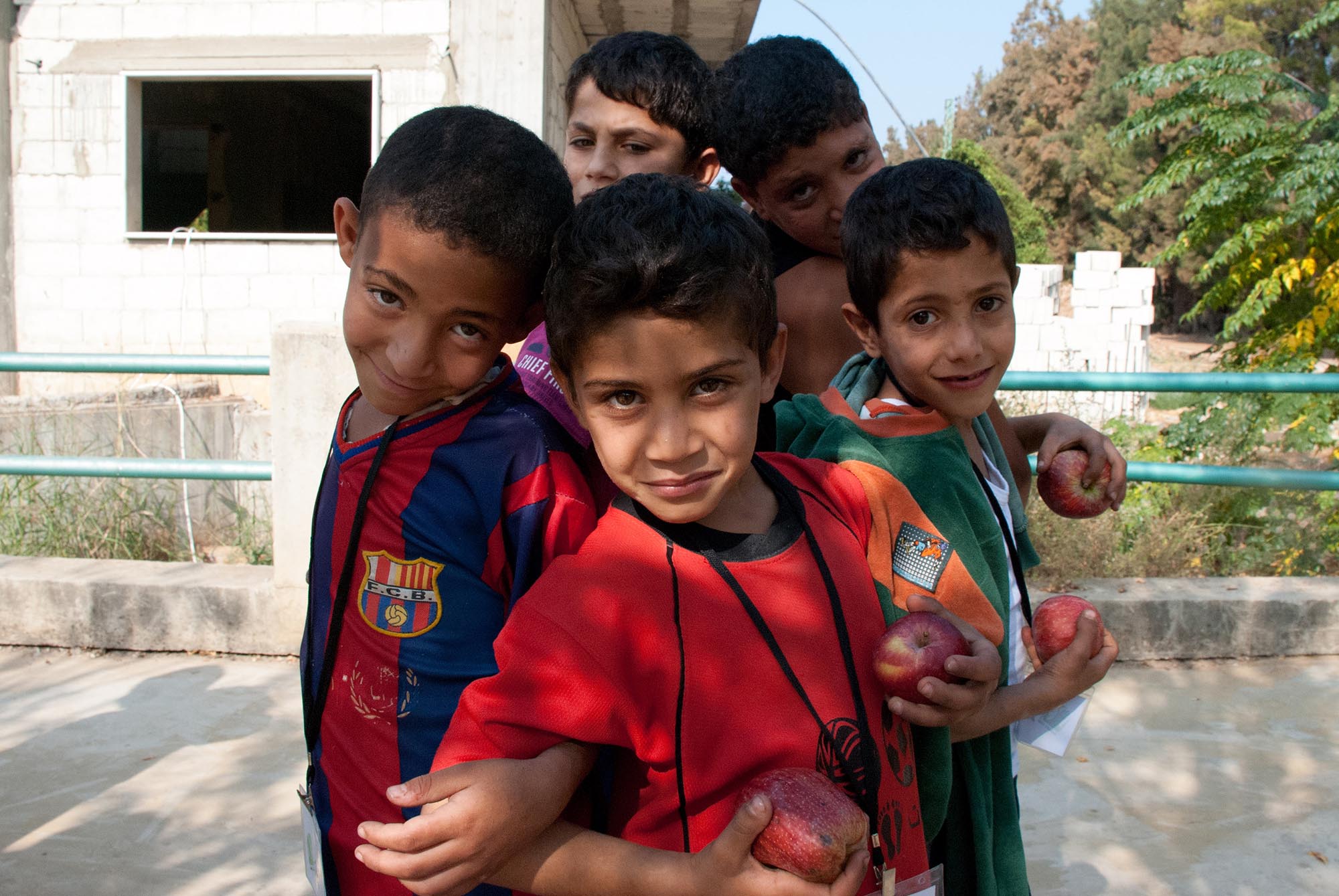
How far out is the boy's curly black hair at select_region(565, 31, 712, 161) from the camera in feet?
6.60

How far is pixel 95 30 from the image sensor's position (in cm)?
981

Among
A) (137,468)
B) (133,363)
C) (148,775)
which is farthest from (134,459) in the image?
(148,775)

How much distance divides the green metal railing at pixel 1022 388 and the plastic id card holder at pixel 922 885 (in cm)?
316

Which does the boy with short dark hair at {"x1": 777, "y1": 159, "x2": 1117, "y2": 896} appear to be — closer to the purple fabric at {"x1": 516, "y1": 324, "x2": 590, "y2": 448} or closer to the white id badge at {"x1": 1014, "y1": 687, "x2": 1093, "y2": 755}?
the white id badge at {"x1": 1014, "y1": 687, "x2": 1093, "y2": 755}

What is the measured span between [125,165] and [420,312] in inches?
394

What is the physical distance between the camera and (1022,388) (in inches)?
173

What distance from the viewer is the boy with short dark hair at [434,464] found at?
1.48m

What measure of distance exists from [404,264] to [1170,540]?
4922mm

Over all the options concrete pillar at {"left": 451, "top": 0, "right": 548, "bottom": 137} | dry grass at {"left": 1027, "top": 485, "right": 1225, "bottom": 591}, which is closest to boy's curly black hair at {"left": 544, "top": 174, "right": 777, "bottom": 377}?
dry grass at {"left": 1027, "top": 485, "right": 1225, "bottom": 591}

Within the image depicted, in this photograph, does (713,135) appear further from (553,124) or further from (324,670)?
(553,124)

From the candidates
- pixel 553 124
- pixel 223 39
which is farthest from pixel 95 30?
pixel 553 124

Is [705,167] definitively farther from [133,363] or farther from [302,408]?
[133,363]

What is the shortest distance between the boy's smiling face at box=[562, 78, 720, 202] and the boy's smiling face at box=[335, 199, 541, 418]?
1.87 feet

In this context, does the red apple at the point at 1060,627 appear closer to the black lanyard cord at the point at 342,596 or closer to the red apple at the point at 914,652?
the red apple at the point at 914,652
